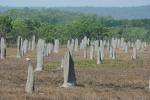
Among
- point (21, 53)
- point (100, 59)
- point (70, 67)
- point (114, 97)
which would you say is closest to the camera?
point (114, 97)

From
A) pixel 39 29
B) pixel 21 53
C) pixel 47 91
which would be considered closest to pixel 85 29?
pixel 39 29

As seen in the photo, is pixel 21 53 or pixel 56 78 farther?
pixel 21 53

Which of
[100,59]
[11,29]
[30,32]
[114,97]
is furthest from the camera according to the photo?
[30,32]

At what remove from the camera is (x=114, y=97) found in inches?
989

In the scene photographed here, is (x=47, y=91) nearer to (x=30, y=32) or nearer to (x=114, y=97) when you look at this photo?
(x=114, y=97)

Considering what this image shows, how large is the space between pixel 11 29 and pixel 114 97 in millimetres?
98017

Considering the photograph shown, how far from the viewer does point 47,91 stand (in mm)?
26062

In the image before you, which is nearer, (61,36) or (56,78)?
(56,78)

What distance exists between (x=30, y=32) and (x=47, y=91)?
105299mm

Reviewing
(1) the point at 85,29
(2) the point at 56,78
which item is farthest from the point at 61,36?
(2) the point at 56,78

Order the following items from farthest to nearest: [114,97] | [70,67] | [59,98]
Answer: [70,67], [114,97], [59,98]

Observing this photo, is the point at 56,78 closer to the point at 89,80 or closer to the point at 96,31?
the point at 89,80

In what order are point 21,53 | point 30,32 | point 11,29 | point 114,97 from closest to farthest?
point 114,97 → point 21,53 → point 11,29 → point 30,32

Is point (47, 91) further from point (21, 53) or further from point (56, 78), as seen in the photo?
point (21, 53)
